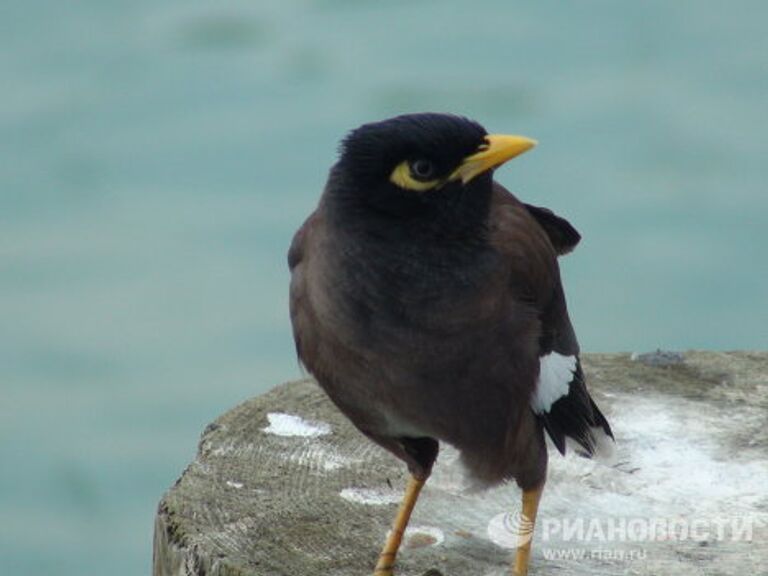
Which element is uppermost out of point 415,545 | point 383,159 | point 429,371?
point 383,159

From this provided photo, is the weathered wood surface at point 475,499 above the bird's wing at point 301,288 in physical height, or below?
below

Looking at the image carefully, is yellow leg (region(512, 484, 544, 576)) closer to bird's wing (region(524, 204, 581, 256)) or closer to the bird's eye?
bird's wing (region(524, 204, 581, 256))

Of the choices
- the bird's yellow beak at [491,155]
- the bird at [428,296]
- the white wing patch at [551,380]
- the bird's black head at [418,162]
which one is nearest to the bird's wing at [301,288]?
the bird at [428,296]

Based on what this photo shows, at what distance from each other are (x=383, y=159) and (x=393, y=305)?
278 mm

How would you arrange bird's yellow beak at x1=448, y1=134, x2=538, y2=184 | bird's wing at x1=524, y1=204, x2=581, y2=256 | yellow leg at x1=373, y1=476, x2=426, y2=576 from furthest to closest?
1. bird's wing at x1=524, y1=204, x2=581, y2=256
2. yellow leg at x1=373, y1=476, x2=426, y2=576
3. bird's yellow beak at x1=448, y1=134, x2=538, y2=184

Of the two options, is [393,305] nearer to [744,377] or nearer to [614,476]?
[614,476]

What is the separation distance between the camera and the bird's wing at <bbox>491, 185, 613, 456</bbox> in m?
4.23

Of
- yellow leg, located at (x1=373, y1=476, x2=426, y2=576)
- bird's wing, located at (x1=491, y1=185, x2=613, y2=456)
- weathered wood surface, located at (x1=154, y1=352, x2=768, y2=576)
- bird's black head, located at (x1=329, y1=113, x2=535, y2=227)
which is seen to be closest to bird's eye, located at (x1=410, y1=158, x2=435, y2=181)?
bird's black head, located at (x1=329, y1=113, x2=535, y2=227)

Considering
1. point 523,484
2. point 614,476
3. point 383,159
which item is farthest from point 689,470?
point 383,159

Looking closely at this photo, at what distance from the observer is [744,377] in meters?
4.94

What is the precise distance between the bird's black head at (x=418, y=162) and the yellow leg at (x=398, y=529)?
0.58 meters

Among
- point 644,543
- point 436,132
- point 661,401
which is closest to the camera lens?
point 436,132

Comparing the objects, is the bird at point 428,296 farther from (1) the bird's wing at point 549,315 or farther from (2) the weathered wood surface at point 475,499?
(2) the weathered wood surface at point 475,499

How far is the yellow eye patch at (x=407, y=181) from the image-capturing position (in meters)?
4.05
